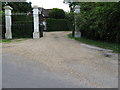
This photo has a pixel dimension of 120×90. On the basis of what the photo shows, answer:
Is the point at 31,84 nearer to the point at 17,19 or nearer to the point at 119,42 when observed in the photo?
the point at 119,42

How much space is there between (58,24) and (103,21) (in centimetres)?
1782

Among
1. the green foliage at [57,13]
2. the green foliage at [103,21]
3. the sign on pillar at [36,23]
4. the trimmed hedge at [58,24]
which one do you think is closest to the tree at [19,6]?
the green foliage at [57,13]

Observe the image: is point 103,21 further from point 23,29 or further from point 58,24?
point 58,24

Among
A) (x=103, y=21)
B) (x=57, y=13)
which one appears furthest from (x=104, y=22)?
(x=57, y=13)

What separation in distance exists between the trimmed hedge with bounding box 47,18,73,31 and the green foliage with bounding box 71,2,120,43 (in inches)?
522

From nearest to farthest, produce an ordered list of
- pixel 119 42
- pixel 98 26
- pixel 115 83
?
pixel 115 83, pixel 119 42, pixel 98 26

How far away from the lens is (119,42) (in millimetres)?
10289

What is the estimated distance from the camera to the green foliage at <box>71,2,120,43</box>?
9.81m

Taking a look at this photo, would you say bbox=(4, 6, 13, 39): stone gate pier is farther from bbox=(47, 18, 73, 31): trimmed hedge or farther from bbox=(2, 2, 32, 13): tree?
bbox=(47, 18, 73, 31): trimmed hedge

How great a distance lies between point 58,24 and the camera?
2814cm

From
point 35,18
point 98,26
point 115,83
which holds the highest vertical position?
point 35,18

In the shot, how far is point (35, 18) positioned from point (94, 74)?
1156cm

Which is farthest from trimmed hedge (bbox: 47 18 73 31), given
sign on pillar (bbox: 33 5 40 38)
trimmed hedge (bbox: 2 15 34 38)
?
sign on pillar (bbox: 33 5 40 38)

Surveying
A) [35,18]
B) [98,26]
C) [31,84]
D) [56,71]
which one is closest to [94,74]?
[56,71]
